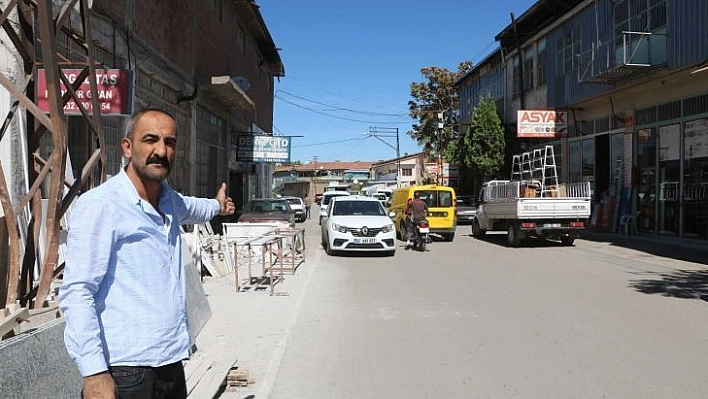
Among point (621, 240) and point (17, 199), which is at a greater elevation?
point (17, 199)

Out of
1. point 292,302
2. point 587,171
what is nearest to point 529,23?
point 587,171

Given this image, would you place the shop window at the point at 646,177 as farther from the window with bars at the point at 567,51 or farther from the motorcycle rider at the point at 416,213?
the motorcycle rider at the point at 416,213

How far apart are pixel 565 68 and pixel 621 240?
34.2 ft

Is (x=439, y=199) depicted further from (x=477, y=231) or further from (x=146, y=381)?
(x=146, y=381)

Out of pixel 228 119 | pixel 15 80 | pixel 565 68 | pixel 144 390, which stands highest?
pixel 565 68

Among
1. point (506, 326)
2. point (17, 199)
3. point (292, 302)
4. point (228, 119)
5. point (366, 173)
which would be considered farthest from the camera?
point (366, 173)

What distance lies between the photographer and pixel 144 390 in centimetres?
255

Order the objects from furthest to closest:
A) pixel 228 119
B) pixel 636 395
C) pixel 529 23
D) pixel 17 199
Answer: pixel 529 23
pixel 228 119
pixel 17 199
pixel 636 395

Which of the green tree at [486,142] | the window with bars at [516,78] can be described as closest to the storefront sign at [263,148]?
the green tree at [486,142]

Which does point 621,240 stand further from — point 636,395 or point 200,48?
point 636,395

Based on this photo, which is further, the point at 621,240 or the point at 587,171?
the point at 587,171

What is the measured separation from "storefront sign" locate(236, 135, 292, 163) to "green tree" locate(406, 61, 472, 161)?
79.2 feet

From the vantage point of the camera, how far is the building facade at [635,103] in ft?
64.0

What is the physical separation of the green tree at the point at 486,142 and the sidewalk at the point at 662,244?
1108 centimetres
